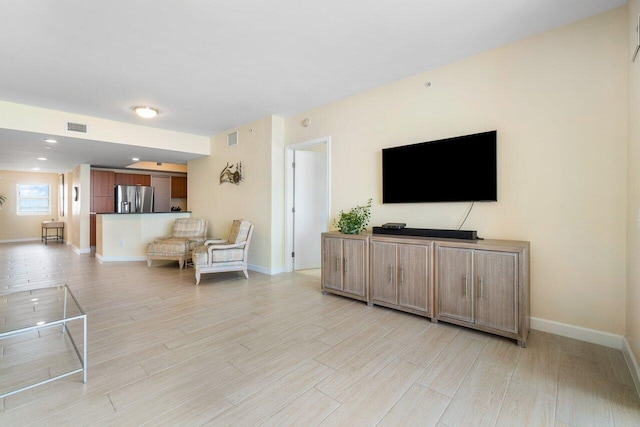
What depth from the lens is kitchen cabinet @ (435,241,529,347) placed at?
7.61 ft

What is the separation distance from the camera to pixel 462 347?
231 cm

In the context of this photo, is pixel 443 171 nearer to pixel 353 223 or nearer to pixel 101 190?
pixel 353 223

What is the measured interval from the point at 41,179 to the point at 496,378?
44.3 ft

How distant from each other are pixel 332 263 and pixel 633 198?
2692 mm

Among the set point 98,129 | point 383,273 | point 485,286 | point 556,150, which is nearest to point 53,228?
point 98,129

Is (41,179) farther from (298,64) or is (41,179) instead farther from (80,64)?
(298,64)

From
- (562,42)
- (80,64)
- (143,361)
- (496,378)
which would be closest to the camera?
(496,378)

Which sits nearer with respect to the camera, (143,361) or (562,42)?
(143,361)

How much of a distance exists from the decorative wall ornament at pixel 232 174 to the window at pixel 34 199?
855cm

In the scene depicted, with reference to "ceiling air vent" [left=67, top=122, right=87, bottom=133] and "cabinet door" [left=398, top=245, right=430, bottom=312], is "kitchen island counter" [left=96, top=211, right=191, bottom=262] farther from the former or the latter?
"cabinet door" [left=398, top=245, right=430, bottom=312]

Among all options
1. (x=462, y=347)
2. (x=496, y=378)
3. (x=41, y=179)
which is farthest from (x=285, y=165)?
(x=41, y=179)

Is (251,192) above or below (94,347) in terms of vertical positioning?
above

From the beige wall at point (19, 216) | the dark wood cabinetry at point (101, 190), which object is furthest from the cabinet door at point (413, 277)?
the beige wall at point (19, 216)

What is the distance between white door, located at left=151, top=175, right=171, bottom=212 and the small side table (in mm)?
3402
